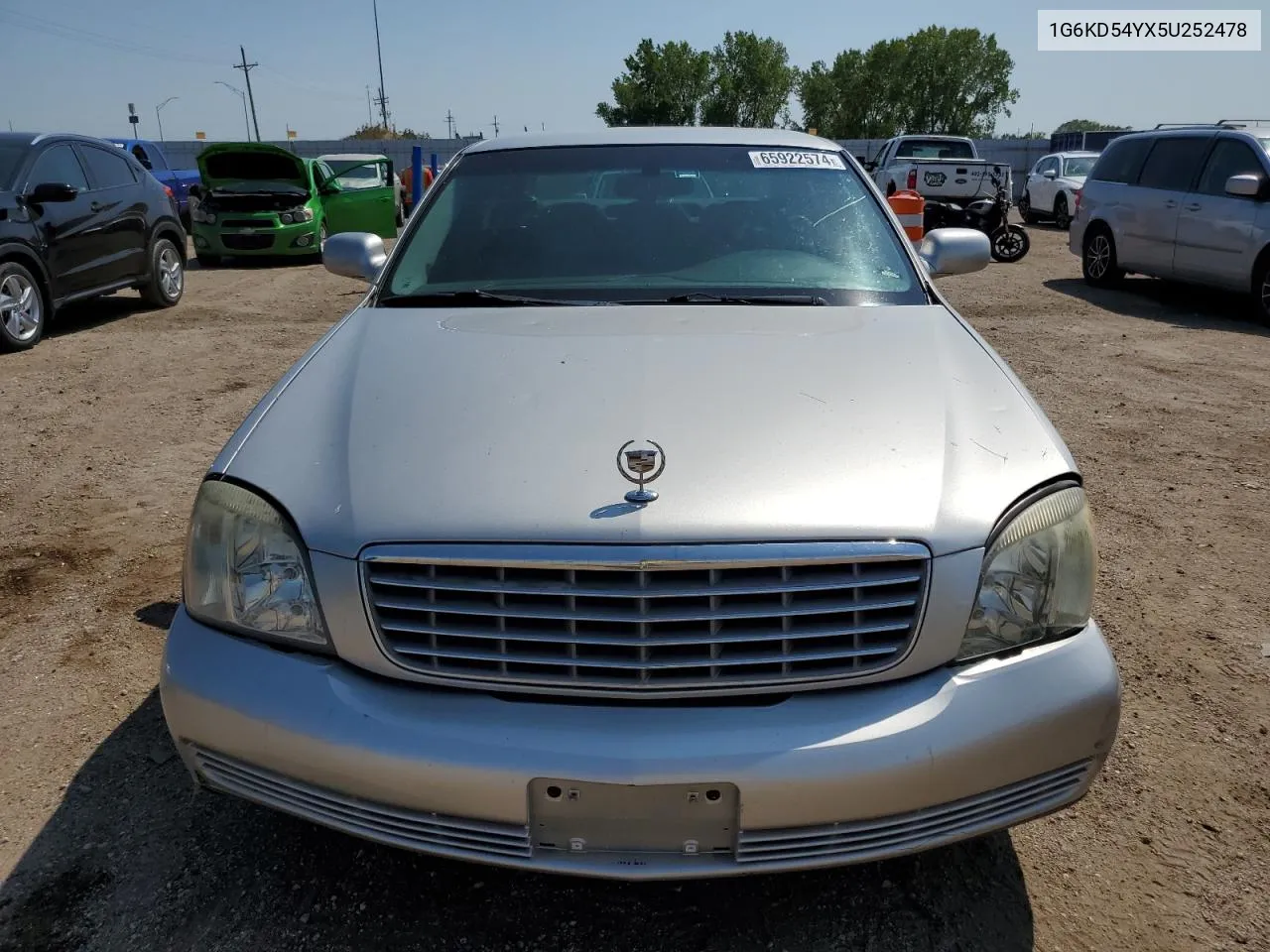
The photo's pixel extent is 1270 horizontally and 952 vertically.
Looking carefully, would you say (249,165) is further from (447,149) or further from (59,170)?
(447,149)

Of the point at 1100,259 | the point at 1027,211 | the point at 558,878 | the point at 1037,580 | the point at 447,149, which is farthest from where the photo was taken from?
the point at 447,149

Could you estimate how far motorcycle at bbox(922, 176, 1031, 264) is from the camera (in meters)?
13.9

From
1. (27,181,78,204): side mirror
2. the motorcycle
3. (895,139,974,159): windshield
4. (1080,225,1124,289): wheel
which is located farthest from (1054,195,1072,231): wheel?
(27,181,78,204): side mirror

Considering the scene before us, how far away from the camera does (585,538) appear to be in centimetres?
182

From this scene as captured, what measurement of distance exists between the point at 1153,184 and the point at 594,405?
10398mm

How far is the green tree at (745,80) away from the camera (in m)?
86.1

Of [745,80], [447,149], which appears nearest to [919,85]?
[745,80]

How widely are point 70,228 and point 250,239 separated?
5715mm

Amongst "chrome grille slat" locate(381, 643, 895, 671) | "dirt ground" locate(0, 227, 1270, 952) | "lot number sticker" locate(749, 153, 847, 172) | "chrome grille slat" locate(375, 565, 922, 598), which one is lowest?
"dirt ground" locate(0, 227, 1270, 952)

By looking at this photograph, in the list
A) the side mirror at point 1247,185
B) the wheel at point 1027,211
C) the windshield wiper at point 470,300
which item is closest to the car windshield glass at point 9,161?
the windshield wiper at point 470,300

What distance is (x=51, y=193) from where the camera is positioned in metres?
8.10

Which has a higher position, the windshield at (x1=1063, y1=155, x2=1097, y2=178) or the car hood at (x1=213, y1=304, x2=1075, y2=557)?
the windshield at (x1=1063, y1=155, x2=1097, y2=178)

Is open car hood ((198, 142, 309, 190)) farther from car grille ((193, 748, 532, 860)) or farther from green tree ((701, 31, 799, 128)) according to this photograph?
green tree ((701, 31, 799, 128))

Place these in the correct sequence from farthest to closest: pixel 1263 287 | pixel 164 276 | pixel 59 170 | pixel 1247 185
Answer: pixel 164 276 < pixel 1263 287 < pixel 1247 185 < pixel 59 170
